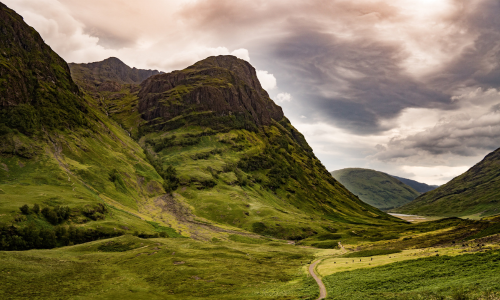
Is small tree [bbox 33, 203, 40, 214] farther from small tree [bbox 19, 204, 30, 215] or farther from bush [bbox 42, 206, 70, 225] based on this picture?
small tree [bbox 19, 204, 30, 215]

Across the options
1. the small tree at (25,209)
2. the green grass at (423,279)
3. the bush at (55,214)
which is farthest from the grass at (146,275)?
Result: the small tree at (25,209)

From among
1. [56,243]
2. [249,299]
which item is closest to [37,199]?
[56,243]

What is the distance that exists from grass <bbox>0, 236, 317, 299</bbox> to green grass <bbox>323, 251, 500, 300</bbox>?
8156 mm

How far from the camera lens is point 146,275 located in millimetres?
69750

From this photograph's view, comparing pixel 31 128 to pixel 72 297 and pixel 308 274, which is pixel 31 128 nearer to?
pixel 72 297

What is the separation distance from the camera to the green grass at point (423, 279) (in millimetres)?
37594

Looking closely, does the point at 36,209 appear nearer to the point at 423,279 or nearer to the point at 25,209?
the point at 25,209

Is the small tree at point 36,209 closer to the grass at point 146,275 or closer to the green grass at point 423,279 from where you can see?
the grass at point 146,275

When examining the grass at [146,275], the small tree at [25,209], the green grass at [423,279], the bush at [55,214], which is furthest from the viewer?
the bush at [55,214]

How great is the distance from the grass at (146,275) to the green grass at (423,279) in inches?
321

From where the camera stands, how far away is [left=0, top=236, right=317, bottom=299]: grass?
51.2 meters

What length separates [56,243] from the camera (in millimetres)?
103938

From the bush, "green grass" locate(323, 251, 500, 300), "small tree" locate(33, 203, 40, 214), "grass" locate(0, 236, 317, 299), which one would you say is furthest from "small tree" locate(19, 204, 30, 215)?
"green grass" locate(323, 251, 500, 300)

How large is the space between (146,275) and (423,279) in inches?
2598
